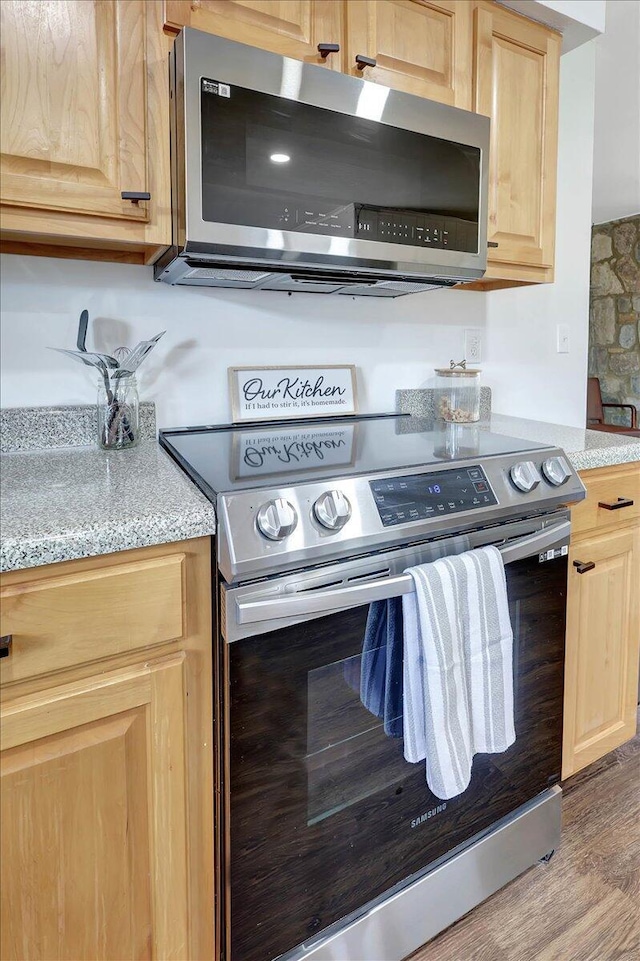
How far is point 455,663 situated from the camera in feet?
3.52

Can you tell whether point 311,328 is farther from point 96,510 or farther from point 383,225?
point 96,510

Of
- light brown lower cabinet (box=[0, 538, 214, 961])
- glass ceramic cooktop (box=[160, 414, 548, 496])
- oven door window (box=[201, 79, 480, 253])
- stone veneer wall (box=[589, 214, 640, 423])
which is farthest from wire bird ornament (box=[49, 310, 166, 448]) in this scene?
stone veneer wall (box=[589, 214, 640, 423])

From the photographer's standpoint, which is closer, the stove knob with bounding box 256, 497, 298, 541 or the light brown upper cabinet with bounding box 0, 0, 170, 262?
the stove knob with bounding box 256, 497, 298, 541

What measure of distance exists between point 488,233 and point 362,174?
0.48 m

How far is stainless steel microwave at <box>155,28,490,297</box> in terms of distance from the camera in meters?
1.10

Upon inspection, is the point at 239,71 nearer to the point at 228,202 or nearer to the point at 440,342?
the point at 228,202

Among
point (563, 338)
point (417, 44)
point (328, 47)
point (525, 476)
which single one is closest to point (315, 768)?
point (525, 476)

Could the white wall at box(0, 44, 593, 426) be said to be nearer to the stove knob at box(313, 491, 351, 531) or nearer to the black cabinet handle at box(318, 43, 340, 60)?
the black cabinet handle at box(318, 43, 340, 60)

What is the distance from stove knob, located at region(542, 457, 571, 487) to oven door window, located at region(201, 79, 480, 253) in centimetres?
56

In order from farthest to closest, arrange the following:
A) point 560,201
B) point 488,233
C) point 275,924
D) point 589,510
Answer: point 560,201
point 488,233
point 589,510
point 275,924

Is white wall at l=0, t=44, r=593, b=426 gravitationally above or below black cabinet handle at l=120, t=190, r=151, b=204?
below

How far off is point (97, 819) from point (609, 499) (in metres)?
1.27

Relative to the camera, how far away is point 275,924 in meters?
1.00

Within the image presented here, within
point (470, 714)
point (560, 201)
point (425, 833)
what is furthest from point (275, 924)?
point (560, 201)
